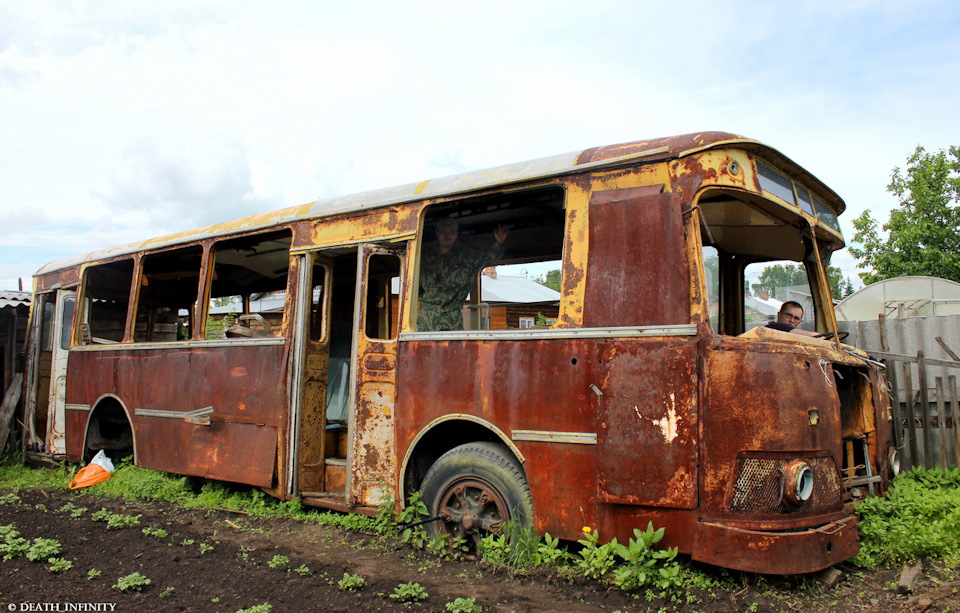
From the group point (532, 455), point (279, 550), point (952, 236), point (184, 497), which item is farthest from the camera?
point (952, 236)

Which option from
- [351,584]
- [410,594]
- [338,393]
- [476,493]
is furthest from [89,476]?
[410,594]

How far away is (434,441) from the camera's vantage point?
4973 mm

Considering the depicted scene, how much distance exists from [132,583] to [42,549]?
1.19 metres

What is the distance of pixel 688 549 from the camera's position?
3588 millimetres

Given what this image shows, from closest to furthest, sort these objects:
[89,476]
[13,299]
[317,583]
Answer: [317,583] < [89,476] < [13,299]

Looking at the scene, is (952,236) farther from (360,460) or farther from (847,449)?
(360,460)

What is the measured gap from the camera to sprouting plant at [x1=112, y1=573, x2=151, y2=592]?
13.3ft

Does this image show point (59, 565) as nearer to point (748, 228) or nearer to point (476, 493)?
point (476, 493)

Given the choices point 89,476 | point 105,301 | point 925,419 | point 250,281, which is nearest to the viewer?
point 925,419

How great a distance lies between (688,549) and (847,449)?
156 cm

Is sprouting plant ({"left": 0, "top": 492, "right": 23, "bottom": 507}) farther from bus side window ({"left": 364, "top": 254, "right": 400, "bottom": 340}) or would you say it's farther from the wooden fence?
the wooden fence

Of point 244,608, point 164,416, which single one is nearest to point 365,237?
point 244,608

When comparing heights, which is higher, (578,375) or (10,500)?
(578,375)

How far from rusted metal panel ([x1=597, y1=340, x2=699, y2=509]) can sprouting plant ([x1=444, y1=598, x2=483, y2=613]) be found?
2.99 ft
